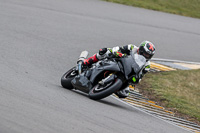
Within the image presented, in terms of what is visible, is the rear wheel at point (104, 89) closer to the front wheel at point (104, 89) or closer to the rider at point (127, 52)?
the front wheel at point (104, 89)

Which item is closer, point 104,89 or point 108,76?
point 104,89

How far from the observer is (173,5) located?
805 inches

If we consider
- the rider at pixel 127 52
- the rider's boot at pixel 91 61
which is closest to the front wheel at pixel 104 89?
the rider at pixel 127 52

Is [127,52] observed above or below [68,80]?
above

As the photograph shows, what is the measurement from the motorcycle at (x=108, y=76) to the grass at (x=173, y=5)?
1128 centimetres

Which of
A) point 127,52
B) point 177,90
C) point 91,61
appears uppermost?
point 127,52

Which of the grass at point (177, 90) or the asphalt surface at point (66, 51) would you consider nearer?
the asphalt surface at point (66, 51)

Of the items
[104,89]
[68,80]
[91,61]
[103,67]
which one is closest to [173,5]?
[91,61]

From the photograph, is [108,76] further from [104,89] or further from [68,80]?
[68,80]

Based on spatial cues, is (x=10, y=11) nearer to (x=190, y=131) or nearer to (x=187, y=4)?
(x=190, y=131)

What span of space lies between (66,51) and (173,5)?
10027 mm

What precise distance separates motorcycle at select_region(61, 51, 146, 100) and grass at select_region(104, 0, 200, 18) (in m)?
11.3

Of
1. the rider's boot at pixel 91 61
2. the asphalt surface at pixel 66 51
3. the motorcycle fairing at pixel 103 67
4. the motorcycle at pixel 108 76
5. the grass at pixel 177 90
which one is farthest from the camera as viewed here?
the grass at pixel 177 90

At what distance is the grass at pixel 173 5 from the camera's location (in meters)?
19.2
